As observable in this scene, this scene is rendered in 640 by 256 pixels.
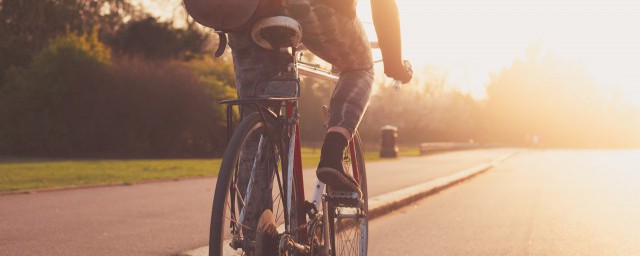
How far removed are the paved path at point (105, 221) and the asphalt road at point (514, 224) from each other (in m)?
1.56

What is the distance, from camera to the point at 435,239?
257 inches

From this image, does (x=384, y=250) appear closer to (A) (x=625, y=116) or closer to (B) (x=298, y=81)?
(B) (x=298, y=81)

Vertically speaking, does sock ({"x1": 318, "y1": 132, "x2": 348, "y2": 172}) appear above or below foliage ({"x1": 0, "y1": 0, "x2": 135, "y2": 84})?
below

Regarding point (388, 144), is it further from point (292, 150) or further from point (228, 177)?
point (228, 177)

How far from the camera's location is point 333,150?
2914 millimetres

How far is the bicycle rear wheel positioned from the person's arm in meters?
0.48

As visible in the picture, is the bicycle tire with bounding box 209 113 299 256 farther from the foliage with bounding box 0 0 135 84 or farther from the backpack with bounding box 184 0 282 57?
the foliage with bounding box 0 0 135 84

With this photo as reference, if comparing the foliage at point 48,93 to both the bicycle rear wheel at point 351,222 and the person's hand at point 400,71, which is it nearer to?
the bicycle rear wheel at point 351,222

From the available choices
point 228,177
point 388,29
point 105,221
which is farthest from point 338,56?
point 105,221

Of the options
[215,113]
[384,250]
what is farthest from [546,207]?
[215,113]

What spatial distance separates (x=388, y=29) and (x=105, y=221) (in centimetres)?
434

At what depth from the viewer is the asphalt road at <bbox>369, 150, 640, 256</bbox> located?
600cm

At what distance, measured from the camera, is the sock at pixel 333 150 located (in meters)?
2.89

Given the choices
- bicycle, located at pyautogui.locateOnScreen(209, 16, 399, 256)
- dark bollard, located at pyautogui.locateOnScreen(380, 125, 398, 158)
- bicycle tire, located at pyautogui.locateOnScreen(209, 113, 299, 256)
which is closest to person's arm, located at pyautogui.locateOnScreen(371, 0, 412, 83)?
bicycle, located at pyautogui.locateOnScreen(209, 16, 399, 256)
